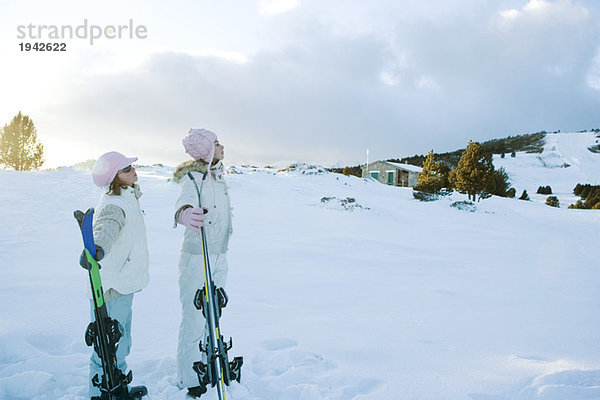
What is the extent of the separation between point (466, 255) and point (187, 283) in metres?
7.93

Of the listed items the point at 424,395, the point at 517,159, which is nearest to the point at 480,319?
the point at 424,395

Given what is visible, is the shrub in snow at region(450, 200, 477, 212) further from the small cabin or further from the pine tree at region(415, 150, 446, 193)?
the small cabin

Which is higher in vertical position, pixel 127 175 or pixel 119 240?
pixel 127 175

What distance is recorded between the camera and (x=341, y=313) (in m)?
4.62

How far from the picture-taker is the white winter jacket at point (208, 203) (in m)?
2.71

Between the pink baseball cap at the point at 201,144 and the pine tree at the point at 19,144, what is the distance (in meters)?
41.1

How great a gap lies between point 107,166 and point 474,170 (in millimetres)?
29003

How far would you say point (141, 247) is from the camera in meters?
2.70

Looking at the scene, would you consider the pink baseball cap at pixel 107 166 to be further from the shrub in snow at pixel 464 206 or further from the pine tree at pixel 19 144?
the pine tree at pixel 19 144

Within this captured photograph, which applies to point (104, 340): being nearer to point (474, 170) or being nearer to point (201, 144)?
point (201, 144)

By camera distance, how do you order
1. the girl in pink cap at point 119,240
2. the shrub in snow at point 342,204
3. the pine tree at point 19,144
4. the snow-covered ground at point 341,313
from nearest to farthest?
1. the girl in pink cap at point 119,240
2. the snow-covered ground at point 341,313
3. the shrub in snow at point 342,204
4. the pine tree at point 19,144

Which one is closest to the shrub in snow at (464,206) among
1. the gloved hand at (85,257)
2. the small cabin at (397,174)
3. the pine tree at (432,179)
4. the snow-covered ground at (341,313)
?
the pine tree at (432,179)

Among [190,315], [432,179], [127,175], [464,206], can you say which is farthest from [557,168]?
[127,175]

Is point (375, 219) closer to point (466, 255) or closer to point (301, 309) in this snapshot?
point (466, 255)
